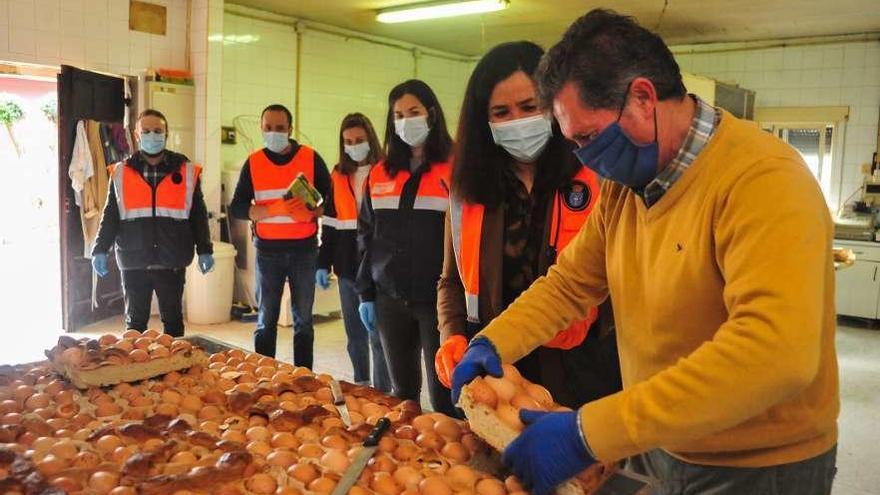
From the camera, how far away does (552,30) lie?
7129 mm

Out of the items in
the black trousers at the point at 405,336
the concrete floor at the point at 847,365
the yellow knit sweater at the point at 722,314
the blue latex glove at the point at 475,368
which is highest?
the yellow knit sweater at the point at 722,314

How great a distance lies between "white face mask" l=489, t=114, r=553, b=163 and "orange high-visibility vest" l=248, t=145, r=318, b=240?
237 cm

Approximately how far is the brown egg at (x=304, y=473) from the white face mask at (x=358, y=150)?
107 inches

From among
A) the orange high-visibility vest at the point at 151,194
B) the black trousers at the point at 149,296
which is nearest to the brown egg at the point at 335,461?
the black trousers at the point at 149,296

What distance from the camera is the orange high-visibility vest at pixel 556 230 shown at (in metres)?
1.77

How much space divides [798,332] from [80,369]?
166cm

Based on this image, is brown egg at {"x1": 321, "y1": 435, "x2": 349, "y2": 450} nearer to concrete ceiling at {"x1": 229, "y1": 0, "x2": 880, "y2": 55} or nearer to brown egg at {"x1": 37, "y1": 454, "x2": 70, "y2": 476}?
brown egg at {"x1": 37, "y1": 454, "x2": 70, "y2": 476}

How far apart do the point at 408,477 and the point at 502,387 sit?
24 centimetres

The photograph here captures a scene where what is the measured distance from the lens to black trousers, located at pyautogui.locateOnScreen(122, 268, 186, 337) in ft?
12.8

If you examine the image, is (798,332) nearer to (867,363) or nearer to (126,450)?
(126,450)

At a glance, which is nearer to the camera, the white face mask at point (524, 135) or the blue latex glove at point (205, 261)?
the white face mask at point (524, 135)

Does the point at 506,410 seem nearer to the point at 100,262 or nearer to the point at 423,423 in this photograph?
the point at 423,423

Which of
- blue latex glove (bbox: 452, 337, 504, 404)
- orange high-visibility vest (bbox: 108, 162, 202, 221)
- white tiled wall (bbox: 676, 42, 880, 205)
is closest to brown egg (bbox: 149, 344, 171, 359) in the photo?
blue latex glove (bbox: 452, 337, 504, 404)

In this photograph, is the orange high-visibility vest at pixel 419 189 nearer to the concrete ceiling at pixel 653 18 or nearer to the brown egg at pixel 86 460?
the brown egg at pixel 86 460
